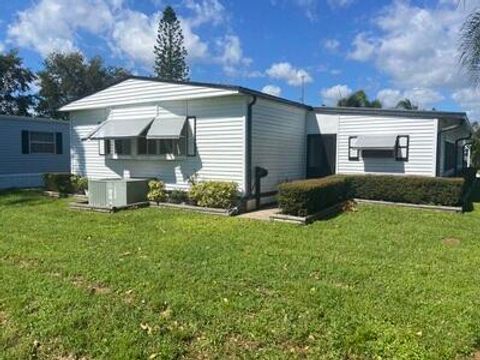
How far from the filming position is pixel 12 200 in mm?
13352

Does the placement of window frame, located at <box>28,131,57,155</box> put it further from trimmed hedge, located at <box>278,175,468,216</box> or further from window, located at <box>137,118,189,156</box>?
trimmed hedge, located at <box>278,175,468,216</box>

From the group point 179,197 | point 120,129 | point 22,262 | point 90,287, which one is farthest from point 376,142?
point 22,262

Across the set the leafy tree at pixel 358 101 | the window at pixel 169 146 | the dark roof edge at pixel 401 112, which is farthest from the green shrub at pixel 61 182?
the leafy tree at pixel 358 101

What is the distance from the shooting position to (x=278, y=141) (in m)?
12.7

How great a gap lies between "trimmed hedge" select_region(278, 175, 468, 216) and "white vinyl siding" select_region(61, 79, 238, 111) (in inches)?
128

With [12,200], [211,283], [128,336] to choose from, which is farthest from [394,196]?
[12,200]

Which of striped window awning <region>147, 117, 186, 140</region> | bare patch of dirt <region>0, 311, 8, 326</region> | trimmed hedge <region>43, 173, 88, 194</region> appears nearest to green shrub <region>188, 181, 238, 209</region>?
striped window awning <region>147, 117, 186, 140</region>

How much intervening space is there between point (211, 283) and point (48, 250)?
3249 mm

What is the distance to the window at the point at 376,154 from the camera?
1315 centimetres

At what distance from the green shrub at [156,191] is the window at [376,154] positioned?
6565 mm

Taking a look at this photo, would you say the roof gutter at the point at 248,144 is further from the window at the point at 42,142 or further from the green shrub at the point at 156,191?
the window at the point at 42,142

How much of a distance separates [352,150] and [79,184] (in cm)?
944

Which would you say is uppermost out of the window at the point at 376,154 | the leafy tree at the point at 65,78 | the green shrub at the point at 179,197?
the leafy tree at the point at 65,78

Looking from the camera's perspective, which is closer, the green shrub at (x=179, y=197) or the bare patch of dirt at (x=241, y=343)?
the bare patch of dirt at (x=241, y=343)
